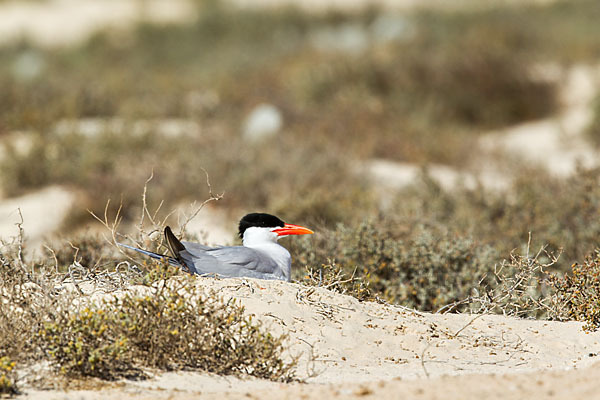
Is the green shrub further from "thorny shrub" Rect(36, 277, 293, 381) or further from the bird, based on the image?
"thorny shrub" Rect(36, 277, 293, 381)

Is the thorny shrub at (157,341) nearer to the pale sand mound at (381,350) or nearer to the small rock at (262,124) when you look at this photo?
the pale sand mound at (381,350)

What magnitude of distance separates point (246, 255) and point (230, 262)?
0.11 meters

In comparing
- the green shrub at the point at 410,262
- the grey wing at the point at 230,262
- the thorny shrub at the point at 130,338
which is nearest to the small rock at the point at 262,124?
the green shrub at the point at 410,262

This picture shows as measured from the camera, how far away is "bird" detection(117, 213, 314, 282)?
4.57m

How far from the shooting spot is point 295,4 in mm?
27656

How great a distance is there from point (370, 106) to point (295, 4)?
15385 mm

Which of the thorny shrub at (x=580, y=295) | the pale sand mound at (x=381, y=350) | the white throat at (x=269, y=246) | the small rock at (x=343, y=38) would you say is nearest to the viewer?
the pale sand mound at (x=381, y=350)

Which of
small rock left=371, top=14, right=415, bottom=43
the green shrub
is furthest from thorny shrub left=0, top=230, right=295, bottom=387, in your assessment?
small rock left=371, top=14, right=415, bottom=43

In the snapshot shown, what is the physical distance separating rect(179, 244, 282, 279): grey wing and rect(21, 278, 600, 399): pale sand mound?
0.68 feet

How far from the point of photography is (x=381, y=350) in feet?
14.0

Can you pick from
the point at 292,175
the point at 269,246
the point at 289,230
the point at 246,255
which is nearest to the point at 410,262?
the point at 289,230

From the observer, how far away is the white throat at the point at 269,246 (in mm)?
4984

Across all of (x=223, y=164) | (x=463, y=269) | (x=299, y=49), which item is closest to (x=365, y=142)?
(x=223, y=164)

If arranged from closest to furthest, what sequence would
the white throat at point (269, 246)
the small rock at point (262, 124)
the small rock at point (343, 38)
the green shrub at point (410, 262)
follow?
the white throat at point (269, 246) → the green shrub at point (410, 262) → the small rock at point (262, 124) → the small rock at point (343, 38)
